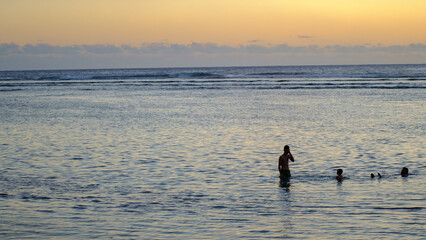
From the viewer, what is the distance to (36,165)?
15992mm

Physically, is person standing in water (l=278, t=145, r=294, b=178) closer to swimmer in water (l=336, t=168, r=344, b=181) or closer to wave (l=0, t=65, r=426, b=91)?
swimmer in water (l=336, t=168, r=344, b=181)

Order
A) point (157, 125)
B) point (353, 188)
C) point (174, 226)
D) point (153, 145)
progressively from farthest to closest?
point (157, 125) < point (153, 145) < point (353, 188) < point (174, 226)

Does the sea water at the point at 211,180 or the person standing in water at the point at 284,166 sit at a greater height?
the person standing in water at the point at 284,166

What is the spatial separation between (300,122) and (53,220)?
1874cm

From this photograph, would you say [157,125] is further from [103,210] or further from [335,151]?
[103,210]

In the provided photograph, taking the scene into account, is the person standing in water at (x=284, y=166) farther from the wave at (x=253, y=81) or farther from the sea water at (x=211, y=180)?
the wave at (x=253, y=81)

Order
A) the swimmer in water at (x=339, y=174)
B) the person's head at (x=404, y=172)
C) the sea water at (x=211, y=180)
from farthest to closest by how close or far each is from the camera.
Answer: the person's head at (x=404, y=172)
the swimmer in water at (x=339, y=174)
the sea water at (x=211, y=180)

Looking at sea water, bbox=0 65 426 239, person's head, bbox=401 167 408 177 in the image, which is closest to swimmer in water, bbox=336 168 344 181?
sea water, bbox=0 65 426 239

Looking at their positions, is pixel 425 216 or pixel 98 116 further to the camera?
pixel 98 116

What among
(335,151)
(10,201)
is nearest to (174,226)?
(10,201)

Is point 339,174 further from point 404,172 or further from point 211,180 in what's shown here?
point 211,180

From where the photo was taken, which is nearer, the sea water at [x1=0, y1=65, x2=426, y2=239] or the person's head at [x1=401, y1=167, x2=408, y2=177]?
the sea water at [x1=0, y1=65, x2=426, y2=239]

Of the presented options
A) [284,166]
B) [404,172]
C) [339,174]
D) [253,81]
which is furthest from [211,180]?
[253,81]

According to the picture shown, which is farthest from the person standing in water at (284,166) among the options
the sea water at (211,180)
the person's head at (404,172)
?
the person's head at (404,172)
